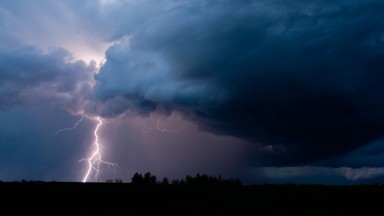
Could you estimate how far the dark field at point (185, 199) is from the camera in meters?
32.2

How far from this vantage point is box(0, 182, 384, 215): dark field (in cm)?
3219

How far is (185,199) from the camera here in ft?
125

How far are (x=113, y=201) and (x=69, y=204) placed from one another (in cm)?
364

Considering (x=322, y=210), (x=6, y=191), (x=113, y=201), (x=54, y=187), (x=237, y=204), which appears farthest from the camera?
(x=54, y=187)

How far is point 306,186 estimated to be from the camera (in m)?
43.5

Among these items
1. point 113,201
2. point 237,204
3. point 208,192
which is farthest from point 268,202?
point 113,201

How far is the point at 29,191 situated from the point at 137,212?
48.3 ft

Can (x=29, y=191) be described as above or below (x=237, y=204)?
above

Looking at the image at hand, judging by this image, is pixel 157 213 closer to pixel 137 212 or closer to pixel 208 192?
pixel 137 212

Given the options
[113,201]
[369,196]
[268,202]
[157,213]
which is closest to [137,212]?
[157,213]

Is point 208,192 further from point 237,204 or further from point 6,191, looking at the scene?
point 6,191

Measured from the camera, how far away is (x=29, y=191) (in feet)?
137

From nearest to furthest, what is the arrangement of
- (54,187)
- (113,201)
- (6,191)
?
1. (113,201)
2. (6,191)
3. (54,187)

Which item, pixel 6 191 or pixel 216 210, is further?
pixel 6 191
